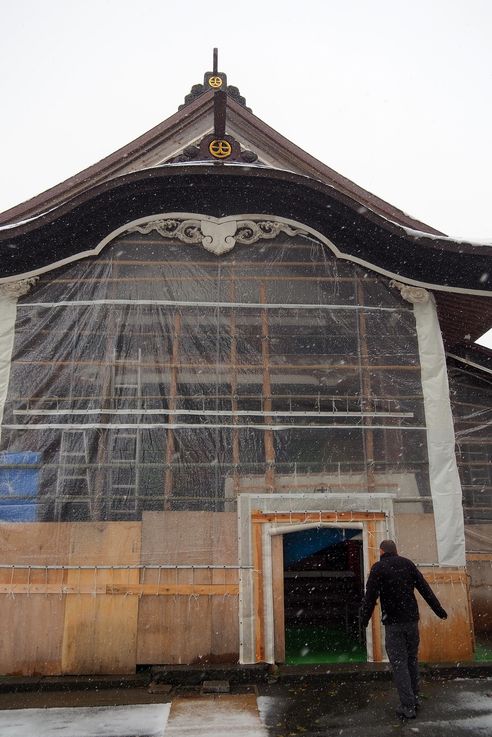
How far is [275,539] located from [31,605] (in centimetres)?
303

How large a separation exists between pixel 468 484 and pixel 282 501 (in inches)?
157

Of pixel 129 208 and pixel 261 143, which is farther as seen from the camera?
pixel 261 143

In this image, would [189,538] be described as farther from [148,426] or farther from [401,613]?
[401,613]

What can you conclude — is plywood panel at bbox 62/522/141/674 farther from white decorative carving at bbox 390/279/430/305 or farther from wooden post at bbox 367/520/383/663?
white decorative carving at bbox 390/279/430/305

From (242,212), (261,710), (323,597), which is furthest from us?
(323,597)

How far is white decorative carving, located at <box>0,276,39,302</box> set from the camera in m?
8.27

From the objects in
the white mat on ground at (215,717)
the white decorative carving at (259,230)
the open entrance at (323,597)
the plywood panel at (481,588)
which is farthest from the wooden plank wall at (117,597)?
the plywood panel at (481,588)

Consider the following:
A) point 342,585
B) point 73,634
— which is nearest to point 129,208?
point 73,634

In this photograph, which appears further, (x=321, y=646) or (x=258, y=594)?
(x=321, y=646)

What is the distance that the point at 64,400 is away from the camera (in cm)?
787

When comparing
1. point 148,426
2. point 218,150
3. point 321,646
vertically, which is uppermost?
point 218,150

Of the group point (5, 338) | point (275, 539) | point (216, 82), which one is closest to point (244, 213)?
point (216, 82)

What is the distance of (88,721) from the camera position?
5.58 meters

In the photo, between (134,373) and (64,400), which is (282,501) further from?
(64,400)
